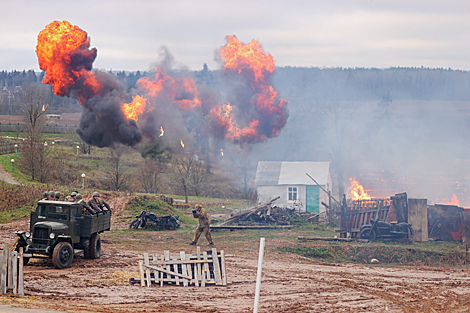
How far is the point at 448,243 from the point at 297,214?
14.1 metres

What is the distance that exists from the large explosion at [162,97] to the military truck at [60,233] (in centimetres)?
770

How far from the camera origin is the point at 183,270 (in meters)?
15.5

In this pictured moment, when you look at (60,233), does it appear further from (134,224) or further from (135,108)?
(134,224)

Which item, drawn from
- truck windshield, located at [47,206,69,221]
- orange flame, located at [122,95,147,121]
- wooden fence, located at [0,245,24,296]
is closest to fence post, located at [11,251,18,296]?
wooden fence, located at [0,245,24,296]

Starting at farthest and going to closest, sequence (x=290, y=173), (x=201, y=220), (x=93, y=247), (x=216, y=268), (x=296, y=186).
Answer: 1. (x=290, y=173)
2. (x=296, y=186)
3. (x=201, y=220)
4. (x=93, y=247)
5. (x=216, y=268)

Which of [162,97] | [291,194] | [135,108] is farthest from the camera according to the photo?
[291,194]

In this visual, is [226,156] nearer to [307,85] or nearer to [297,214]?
[307,85]

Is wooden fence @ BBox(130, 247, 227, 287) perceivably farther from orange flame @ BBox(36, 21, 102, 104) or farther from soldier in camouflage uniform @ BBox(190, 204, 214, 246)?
orange flame @ BBox(36, 21, 102, 104)

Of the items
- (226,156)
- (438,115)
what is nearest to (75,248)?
(226,156)

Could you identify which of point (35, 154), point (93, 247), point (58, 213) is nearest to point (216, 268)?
point (93, 247)

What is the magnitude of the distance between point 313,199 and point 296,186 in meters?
2.00

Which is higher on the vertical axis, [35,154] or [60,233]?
[35,154]

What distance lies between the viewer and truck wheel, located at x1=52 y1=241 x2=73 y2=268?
55.0 feet

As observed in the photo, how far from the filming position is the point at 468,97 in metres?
76.0
